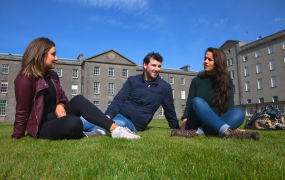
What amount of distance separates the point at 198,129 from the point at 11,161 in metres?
2.90

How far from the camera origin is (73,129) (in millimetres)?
3057

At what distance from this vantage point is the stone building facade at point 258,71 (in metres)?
33.1

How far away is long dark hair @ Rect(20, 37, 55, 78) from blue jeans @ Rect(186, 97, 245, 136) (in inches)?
106

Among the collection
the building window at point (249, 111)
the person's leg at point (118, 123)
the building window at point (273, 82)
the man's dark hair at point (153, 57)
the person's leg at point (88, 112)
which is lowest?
the building window at point (249, 111)

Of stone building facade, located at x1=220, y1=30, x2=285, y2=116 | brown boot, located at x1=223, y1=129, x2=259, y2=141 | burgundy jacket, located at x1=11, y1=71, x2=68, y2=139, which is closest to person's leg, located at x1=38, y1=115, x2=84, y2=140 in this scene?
burgundy jacket, located at x1=11, y1=71, x2=68, y2=139

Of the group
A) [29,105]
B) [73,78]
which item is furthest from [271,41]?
[29,105]

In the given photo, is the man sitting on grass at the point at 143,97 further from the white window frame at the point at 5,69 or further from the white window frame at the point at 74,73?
the white window frame at the point at 5,69

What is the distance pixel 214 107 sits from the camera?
3.95 m

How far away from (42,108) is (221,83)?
3.27 metres

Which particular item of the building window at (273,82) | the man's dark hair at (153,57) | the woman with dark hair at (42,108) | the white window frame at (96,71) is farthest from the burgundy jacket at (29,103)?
the building window at (273,82)

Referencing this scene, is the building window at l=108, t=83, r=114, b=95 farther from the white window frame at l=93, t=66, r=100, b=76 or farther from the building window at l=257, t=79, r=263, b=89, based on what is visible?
the building window at l=257, t=79, r=263, b=89

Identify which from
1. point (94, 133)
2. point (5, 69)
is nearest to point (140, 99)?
point (94, 133)

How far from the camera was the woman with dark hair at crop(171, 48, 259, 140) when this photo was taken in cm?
312

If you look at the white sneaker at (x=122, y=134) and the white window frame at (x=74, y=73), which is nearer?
the white sneaker at (x=122, y=134)
